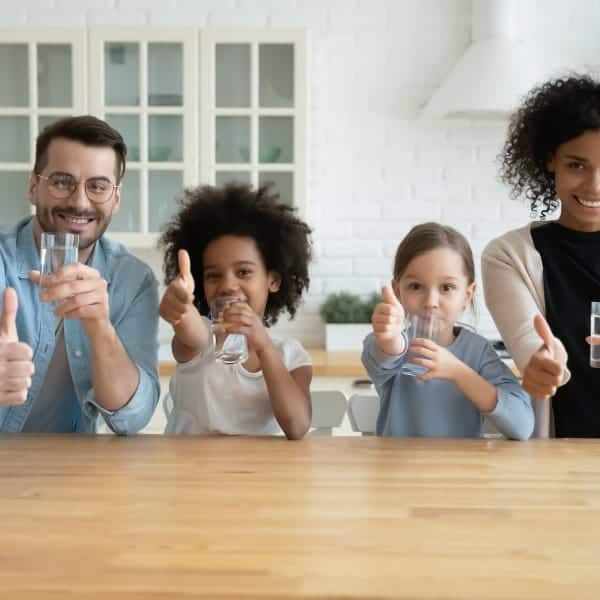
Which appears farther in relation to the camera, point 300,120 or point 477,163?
point 477,163

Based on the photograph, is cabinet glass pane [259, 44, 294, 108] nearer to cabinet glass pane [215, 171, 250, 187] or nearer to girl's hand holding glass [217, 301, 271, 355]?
cabinet glass pane [215, 171, 250, 187]

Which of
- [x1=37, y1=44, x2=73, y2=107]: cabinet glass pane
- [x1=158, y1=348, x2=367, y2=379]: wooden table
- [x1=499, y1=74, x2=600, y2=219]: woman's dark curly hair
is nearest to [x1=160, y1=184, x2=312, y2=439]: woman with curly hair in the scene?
[x1=499, y1=74, x2=600, y2=219]: woman's dark curly hair

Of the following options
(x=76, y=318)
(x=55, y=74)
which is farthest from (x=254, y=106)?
(x=76, y=318)

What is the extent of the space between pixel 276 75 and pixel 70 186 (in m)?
2.03

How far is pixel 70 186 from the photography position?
6.74ft

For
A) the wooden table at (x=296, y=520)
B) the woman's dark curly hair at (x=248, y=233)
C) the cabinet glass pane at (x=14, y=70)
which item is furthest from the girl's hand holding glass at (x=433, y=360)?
the cabinet glass pane at (x=14, y=70)

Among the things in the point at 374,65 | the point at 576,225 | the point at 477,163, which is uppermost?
the point at 374,65

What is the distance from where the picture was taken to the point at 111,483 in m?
1.42

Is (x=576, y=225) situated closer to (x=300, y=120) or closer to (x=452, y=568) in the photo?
(x=452, y=568)

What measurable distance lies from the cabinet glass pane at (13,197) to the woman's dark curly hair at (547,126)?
2.27m

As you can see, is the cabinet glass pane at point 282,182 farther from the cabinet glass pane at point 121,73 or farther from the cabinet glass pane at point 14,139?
the cabinet glass pane at point 14,139

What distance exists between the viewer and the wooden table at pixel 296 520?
0.98 metres

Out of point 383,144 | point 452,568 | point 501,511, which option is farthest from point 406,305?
point 383,144

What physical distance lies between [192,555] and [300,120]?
3012mm
